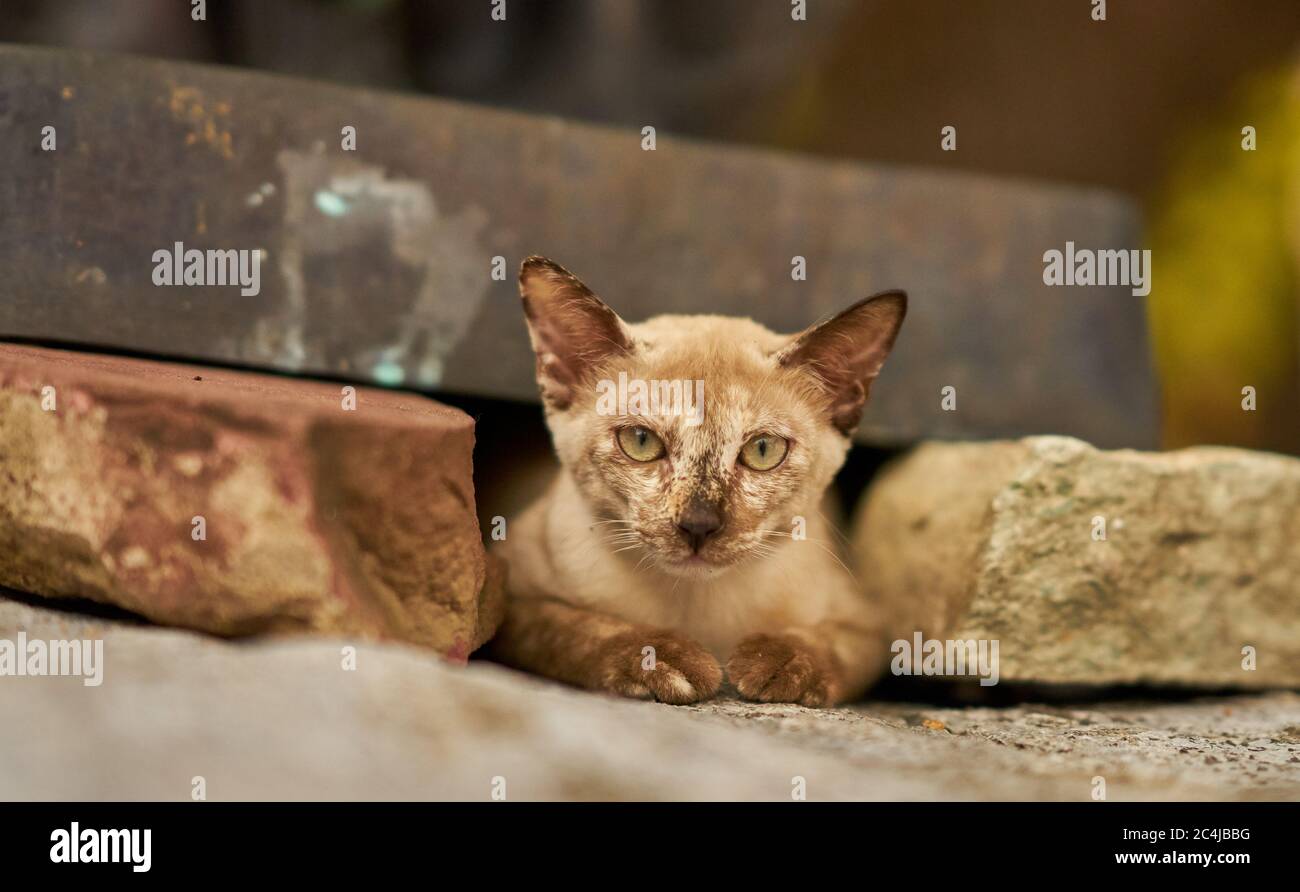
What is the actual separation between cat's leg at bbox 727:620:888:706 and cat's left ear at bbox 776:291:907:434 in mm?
565

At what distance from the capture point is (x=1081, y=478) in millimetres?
2549

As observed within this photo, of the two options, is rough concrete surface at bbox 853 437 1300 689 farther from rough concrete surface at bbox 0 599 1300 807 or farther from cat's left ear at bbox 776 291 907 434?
rough concrete surface at bbox 0 599 1300 807

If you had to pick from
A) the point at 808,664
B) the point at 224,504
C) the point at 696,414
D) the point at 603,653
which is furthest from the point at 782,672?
the point at 224,504

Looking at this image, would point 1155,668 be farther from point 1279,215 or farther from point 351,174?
point 1279,215

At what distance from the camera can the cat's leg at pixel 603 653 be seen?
2074mm

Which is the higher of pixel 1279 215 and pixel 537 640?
pixel 1279 215

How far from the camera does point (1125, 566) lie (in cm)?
257

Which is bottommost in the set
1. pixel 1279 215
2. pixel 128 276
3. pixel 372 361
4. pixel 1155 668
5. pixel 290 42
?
pixel 1155 668

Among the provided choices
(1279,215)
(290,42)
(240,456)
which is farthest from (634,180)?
(1279,215)

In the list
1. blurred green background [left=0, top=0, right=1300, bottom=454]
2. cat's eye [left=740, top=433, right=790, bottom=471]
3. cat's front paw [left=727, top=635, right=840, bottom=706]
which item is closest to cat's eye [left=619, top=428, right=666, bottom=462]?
cat's eye [left=740, top=433, right=790, bottom=471]

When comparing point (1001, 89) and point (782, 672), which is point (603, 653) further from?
point (1001, 89)

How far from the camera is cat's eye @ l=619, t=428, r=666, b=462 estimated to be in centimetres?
229

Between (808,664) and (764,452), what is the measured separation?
52 centimetres
